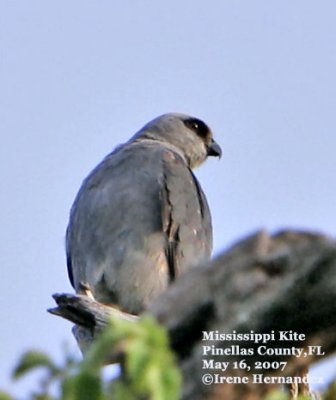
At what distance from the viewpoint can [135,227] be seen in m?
9.41

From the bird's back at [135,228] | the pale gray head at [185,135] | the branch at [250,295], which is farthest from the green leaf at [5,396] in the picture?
the pale gray head at [185,135]

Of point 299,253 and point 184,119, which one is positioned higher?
point 184,119

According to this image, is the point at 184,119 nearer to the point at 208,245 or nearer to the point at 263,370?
the point at 208,245

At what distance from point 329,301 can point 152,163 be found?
762 centimetres

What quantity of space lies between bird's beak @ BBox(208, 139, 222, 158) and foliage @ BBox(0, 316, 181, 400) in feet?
33.3

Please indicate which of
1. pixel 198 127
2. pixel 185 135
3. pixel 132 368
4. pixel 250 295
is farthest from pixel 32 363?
pixel 198 127

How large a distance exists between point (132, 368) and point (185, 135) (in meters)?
10.1

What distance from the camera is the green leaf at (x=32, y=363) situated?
241 centimetres

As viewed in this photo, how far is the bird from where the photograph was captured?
358 inches

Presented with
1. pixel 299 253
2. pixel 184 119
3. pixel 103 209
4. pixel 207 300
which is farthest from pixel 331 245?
pixel 184 119

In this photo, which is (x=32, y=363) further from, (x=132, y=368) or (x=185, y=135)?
(x=185, y=135)

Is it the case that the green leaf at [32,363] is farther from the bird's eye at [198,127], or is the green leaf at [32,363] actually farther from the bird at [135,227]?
the bird's eye at [198,127]

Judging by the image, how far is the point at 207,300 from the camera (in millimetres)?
2523

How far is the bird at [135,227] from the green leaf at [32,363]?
6.23m
